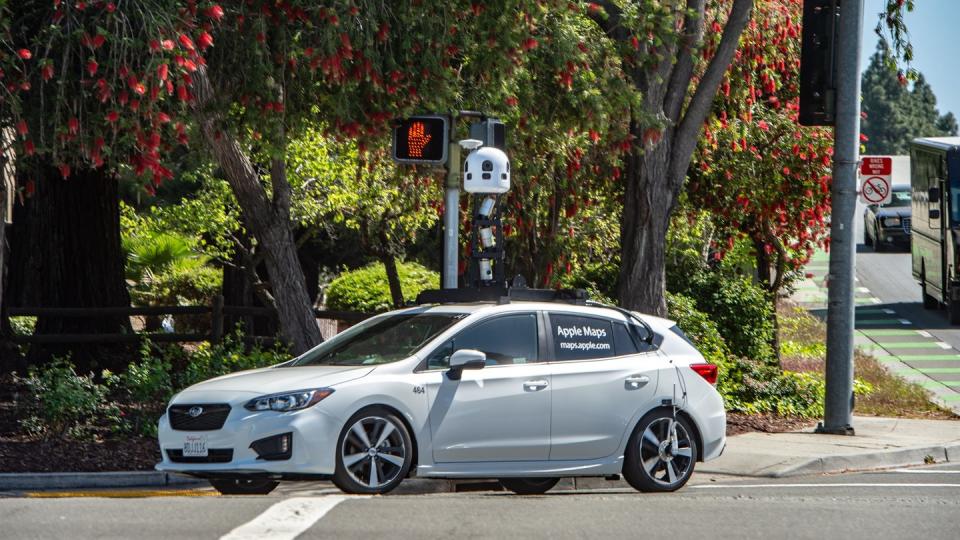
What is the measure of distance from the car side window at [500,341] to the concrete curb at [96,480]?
2.75m

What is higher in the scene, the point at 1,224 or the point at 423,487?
the point at 1,224

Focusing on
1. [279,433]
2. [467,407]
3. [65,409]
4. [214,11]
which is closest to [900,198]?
[65,409]

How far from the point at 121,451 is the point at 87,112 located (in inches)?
125

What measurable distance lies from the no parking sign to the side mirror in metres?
7.37

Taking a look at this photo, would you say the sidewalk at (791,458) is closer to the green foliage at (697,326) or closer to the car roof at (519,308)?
the car roof at (519,308)

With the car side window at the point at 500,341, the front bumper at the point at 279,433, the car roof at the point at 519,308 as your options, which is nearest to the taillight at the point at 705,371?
the car roof at the point at 519,308

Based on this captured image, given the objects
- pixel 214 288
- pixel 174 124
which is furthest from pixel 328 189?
pixel 174 124

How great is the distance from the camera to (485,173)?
1283 centimetres

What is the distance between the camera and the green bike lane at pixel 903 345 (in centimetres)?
2302

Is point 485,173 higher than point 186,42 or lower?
lower

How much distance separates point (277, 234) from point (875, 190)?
21.5 feet

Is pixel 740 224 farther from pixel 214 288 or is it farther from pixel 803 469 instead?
pixel 214 288

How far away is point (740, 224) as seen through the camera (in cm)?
2183

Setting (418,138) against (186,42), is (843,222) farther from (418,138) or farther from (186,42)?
(186,42)
